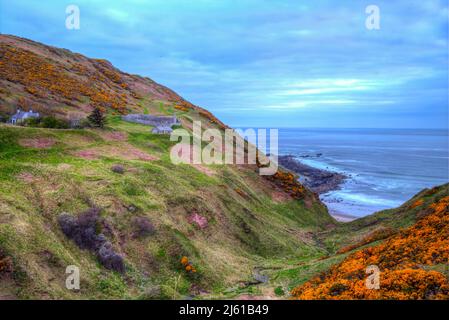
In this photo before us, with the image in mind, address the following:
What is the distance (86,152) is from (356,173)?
110967mm

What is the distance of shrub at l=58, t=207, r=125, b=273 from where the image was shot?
992 inches

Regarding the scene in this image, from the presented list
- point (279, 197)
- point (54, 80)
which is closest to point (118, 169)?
point (279, 197)

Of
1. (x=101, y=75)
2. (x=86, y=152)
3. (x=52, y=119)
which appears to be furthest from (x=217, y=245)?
(x=101, y=75)

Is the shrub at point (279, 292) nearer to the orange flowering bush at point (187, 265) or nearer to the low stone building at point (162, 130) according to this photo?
the orange flowering bush at point (187, 265)

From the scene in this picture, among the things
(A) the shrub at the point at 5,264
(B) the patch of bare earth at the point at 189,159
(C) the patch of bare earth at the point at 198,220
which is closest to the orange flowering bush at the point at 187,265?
(C) the patch of bare earth at the point at 198,220

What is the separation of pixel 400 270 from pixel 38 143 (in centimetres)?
3681

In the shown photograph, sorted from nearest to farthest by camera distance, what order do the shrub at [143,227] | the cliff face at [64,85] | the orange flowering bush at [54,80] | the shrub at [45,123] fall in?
1. the shrub at [143,227]
2. the shrub at [45,123]
3. the cliff face at [64,85]
4. the orange flowering bush at [54,80]

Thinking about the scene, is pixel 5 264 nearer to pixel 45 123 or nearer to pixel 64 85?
pixel 45 123

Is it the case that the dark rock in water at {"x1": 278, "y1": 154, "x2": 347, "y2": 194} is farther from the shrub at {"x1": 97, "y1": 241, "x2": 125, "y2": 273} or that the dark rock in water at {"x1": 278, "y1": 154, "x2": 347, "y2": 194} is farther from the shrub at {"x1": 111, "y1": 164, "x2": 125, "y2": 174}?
the shrub at {"x1": 97, "y1": 241, "x2": 125, "y2": 273}

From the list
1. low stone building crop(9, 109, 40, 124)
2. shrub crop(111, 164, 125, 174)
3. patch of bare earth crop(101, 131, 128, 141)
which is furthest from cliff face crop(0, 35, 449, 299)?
low stone building crop(9, 109, 40, 124)

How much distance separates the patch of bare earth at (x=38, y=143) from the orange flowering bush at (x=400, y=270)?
30.5m

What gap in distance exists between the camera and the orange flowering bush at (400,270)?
732 inches

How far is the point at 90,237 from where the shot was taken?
86.5 ft

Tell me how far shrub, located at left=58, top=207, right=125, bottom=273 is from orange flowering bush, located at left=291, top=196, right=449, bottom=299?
494 inches
